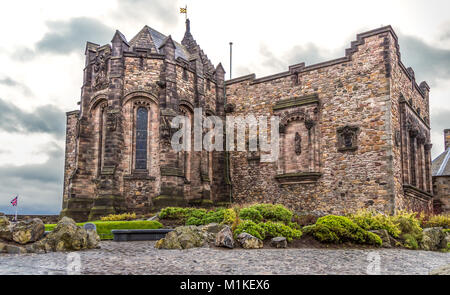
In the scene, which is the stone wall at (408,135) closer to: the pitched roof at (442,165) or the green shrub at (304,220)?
the pitched roof at (442,165)

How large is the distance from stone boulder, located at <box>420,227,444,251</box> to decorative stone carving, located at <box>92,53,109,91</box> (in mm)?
18046

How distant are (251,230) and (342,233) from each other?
2.99m

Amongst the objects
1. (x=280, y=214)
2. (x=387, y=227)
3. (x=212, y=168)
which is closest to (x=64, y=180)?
(x=212, y=168)

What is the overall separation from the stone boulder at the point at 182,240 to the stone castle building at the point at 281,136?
355 inches

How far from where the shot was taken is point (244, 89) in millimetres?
27266

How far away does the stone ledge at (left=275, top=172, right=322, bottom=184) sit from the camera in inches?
900

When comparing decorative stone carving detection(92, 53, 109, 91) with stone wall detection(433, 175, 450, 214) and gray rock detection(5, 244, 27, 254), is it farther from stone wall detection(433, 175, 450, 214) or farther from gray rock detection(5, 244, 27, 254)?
stone wall detection(433, 175, 450, 214)

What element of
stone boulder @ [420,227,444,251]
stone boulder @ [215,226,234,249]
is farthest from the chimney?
stone boulder @ [215,226,234,249]

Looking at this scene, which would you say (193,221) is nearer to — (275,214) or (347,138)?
(275,214)

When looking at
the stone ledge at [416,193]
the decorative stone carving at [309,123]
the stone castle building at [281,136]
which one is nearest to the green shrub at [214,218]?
the stone castle building at [281,136]

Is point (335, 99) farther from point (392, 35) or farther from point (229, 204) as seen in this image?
point (229, 204)

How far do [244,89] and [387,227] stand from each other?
1481cm

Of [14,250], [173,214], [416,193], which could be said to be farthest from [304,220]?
[14,250]

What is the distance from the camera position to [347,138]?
22172 mm
